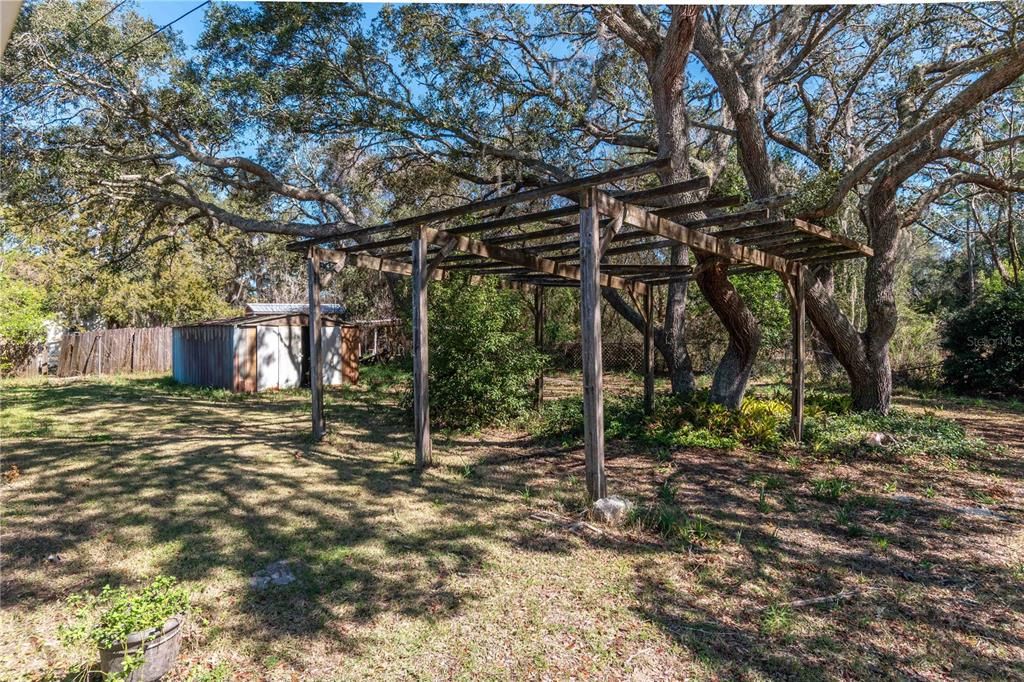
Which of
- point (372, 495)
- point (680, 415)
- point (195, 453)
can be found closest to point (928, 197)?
point (680, 415)

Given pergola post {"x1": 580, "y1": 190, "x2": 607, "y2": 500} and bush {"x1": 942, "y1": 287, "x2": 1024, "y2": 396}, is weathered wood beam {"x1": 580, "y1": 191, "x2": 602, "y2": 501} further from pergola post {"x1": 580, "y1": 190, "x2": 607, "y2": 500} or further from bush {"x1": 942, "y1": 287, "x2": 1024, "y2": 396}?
bush {"x1": 942, "y1": 287, "x2": 1024, "y2": 396}

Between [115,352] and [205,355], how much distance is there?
6.20 meters

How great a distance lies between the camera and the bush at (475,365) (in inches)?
302

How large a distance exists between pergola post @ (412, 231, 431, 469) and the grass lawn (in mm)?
283

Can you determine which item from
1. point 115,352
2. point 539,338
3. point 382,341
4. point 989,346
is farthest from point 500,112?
point 115,352

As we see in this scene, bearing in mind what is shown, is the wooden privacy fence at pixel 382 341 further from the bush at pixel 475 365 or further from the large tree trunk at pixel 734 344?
the large tree trunk at pixel 734 344

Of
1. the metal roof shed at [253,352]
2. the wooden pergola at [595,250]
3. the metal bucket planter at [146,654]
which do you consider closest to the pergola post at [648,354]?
the wooden pergola at [595,250]

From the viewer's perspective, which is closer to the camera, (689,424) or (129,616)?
(129,616)

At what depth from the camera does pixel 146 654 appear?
2.17 meters

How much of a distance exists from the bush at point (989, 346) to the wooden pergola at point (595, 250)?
19.4 ft

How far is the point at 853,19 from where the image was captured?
7781 mm

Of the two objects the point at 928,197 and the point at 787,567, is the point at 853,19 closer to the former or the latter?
the point at 928,197

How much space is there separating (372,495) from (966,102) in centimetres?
613

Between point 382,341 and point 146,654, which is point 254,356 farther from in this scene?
point 146,654
